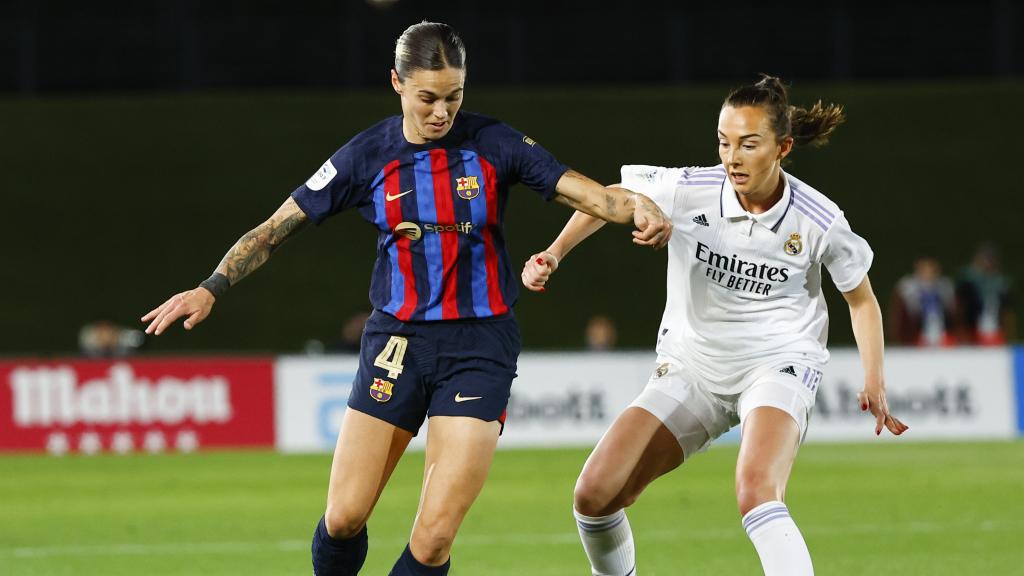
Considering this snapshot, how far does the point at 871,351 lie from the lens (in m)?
5.20

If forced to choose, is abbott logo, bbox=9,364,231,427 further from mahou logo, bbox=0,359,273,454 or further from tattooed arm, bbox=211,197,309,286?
tattooed arm, bbox=211,197,309,286

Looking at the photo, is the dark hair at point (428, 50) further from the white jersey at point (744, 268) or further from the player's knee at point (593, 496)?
the player's knee at point (593, 496)

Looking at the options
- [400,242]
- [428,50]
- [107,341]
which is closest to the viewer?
[428,50]

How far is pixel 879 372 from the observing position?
17.1 ft

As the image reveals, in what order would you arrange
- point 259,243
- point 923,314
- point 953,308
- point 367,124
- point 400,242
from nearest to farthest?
point 400,242 < point 259,243 < point 923,314 < point 953,308 < point 367,124

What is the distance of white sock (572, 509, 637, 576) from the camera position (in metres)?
5.35

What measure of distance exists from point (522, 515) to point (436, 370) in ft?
15.6

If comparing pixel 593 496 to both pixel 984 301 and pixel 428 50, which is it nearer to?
pixel 428 50

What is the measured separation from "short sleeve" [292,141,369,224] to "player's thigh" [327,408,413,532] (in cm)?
72

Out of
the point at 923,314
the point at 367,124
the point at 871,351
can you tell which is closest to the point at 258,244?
the point at 871,351

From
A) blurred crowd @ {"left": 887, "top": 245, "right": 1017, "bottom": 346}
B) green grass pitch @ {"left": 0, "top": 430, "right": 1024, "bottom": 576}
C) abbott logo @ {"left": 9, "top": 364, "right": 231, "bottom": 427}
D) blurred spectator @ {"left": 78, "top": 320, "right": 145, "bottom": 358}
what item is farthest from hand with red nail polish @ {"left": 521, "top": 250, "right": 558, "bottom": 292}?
→ blurred crowd @ {"left": 887, "top": 245, "right": 1017, "bottom": 346}

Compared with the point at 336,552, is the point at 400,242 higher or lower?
higher

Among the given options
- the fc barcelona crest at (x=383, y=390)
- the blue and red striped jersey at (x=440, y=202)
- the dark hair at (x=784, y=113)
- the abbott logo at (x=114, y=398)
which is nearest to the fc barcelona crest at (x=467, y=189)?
the blue and red striped jersey at (x=440, y=202)

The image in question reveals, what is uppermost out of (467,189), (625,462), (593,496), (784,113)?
(784,113)
